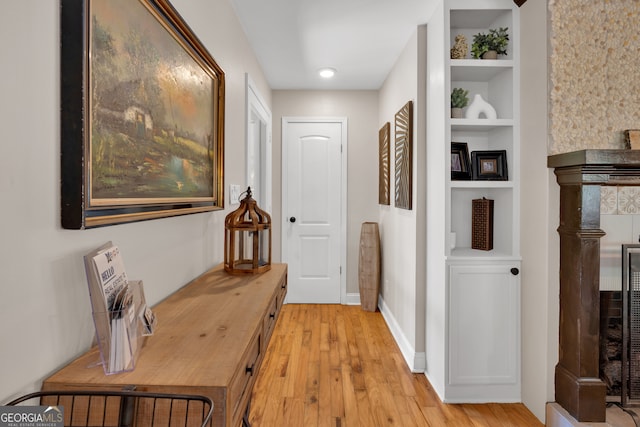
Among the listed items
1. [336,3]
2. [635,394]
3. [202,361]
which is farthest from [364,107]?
[202,361]

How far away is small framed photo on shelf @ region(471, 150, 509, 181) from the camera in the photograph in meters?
2.43

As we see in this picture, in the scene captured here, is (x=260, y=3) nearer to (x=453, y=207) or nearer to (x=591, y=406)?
(x=453, y=207)

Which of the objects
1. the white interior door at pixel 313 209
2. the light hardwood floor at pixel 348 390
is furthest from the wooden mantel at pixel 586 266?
the white interior door at pixel 313 209

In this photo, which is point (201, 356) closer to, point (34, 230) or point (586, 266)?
point (34, 230)

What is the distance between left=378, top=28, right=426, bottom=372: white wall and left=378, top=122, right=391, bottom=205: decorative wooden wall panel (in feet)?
0.30

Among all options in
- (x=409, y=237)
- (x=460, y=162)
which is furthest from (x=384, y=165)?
(x=460, y=162)

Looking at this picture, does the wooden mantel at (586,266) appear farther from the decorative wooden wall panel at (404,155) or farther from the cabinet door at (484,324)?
the decorative wooden wall panel at (404,155)

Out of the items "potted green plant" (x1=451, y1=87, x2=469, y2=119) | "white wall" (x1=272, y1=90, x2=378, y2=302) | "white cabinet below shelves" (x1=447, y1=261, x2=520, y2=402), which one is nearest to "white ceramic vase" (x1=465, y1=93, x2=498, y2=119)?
"potted green plant" (x1=451, y1=87, x2=469, y2=119)

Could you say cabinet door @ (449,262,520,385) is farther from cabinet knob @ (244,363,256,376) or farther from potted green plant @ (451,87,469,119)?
cabinet knob @ (244,363,256,376)

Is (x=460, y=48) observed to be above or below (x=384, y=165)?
above

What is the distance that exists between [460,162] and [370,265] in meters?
1.83

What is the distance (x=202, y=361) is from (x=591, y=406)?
1.94 meters

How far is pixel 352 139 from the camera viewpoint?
14.5ft

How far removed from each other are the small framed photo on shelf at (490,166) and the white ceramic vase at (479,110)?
0.23 m
